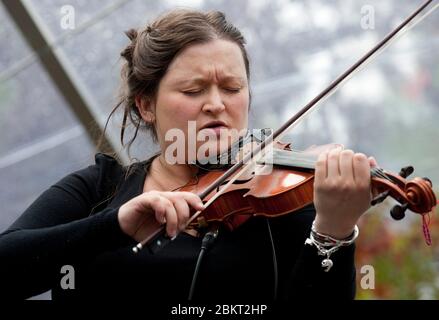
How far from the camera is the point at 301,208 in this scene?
151 cm

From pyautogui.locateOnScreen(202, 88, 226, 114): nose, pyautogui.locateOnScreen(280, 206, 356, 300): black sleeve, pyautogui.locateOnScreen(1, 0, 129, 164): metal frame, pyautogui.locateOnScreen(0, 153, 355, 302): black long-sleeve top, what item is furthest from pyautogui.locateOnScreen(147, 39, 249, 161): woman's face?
pyautogui.locateOnScreen(1, 0, 129, 164): metal frame

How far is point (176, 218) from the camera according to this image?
1.28 meters

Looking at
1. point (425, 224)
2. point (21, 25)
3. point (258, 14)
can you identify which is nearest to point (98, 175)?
point (425, 224)

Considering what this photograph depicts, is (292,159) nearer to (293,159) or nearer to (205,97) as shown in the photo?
(293,159)

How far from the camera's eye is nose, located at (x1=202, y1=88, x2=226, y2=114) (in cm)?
152

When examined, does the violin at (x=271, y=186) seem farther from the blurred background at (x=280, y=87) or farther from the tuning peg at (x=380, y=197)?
the blurred background at (x=280, y=87)

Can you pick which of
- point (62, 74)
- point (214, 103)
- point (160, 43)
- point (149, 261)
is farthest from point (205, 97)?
point (62, 74)

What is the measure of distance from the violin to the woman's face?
47mm

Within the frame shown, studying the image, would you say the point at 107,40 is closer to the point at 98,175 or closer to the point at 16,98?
the point at 16,98

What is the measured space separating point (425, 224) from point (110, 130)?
113cm

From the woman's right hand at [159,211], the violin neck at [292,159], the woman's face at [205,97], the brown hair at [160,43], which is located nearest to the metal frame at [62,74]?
the brown hair at [160,43]

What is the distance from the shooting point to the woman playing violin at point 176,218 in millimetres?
1315

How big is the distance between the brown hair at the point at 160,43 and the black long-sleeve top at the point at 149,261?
0.76 ft

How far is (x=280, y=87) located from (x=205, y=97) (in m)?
1.11
